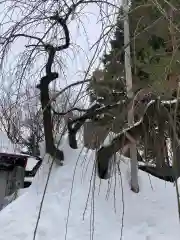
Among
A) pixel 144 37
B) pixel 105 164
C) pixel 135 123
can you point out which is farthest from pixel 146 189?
pixel 144 37

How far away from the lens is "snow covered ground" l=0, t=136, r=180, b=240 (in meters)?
3.76

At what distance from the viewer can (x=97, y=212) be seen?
4055 mm

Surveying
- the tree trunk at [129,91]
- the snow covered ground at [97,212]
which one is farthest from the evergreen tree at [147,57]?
the snow covered ground at [97,212]

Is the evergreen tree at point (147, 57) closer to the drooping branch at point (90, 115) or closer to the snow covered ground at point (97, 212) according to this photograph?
the drooping branch at point (90, 115)

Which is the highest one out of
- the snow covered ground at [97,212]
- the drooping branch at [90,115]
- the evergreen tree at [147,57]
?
the evergreen tree at [147,57]

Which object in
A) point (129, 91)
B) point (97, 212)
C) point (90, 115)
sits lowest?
point (97, 212)

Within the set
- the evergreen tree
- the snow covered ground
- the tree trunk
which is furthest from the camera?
the snow covered ground

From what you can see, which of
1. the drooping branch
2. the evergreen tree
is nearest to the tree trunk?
the evergreen tree

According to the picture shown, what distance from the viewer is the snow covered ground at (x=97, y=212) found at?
3.76m

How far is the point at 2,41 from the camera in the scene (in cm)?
491

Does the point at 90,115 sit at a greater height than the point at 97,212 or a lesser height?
greater

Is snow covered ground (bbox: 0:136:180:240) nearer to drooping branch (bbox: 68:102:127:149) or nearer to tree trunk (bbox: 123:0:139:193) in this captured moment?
tree trunk (bbox: 123:0:139:193)

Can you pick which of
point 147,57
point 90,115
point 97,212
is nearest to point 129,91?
point 147,57

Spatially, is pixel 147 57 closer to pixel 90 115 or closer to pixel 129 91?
pixel 129 91
